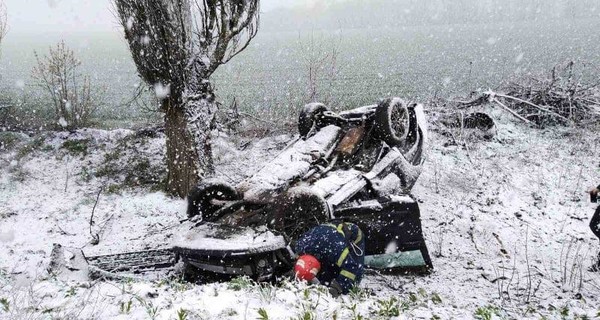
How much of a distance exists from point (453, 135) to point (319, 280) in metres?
7.40

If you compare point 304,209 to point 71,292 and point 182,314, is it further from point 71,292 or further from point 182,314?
point 71,292

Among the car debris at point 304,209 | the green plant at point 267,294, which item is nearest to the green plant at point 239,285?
the green plant at point 267,294

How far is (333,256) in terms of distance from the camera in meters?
4.16

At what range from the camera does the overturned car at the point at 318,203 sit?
184 inches

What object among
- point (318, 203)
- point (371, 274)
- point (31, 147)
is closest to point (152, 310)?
point (318, 203)

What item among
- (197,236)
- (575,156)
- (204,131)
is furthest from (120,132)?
(575,156)

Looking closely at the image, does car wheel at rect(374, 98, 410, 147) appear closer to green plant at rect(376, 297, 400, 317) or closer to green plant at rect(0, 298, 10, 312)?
green plant at rect(376, 297, 400, 317)

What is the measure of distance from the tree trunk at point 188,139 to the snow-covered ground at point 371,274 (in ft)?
1.53

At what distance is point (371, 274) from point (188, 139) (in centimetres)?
414

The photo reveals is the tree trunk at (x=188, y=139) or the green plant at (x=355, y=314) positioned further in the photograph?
the tree trunk at (x=188, y=139)

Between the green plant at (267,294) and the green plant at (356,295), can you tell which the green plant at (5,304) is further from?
the green plant at (356,295)

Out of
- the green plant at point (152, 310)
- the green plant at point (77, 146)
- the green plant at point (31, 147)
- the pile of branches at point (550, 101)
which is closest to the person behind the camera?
the green plant at point (152, 310)

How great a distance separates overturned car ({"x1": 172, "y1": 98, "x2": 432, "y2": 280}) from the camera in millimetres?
4684

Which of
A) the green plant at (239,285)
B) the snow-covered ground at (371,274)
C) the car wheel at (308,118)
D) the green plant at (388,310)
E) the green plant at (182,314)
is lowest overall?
the snow-covered ground at (371,274)
